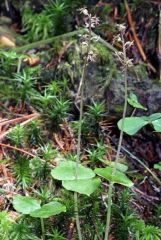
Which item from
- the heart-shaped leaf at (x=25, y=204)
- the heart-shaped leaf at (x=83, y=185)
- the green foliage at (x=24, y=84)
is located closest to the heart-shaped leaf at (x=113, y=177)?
the heart-shaped leaf at (x=83, y=185)

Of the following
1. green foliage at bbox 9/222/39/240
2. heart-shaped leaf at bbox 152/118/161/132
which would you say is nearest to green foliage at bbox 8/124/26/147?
green foliage at bbox 9/222/39/240

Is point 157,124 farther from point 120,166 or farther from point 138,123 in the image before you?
point 120,166

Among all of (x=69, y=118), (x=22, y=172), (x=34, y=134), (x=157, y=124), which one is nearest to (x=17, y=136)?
(x=34, y=134)

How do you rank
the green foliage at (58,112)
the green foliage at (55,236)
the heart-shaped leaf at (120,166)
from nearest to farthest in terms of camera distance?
the green foliage at (55,236), the heart-shaped leaf at (120,166), the green foliage at (58,112)

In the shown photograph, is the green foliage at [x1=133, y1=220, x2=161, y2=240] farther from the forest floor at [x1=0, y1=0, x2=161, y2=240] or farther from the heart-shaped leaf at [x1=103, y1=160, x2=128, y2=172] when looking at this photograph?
the heart-shaped leaf at [x1=103, y1=160, x2=128, y2=172]

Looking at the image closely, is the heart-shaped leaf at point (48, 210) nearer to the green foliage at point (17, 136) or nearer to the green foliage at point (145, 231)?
the green foliage at point (145, 231)

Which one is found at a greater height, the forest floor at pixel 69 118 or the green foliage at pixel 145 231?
the forest floor at pixel 69 118
